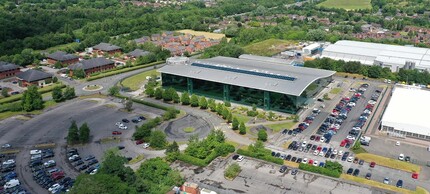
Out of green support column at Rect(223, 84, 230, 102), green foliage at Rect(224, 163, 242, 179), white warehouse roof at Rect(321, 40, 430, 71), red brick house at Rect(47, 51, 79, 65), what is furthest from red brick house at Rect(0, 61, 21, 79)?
white warehouse roof at Rect(321, 40, 430, 71)

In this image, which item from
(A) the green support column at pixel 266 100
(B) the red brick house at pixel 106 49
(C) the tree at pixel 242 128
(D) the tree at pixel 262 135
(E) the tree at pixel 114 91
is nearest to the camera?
(D) the tree at pixel 262 135

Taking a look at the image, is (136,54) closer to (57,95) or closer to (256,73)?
(57,95)

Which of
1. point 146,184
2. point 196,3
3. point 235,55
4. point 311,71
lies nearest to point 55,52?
point 235,55

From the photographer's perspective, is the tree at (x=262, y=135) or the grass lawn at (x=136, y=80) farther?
the grass lawn at (x=136, y=80)

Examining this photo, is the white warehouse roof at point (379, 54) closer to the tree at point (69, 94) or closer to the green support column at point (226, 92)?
the green support column at point (226, 92)

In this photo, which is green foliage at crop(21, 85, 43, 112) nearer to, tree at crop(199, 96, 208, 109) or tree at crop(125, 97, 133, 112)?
tree at crop(125, 97, 133, 112)

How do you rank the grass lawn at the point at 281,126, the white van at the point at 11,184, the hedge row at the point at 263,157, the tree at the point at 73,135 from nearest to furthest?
the white van at the point at 11,184 → the hedge row at the point at 263,157 → the tree at the point at 73,135 → the grass lawn at the point at 281,126

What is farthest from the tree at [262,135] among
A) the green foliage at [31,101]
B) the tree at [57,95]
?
the green foliage at [31,101]

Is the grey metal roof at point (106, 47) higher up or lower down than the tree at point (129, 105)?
higher up
